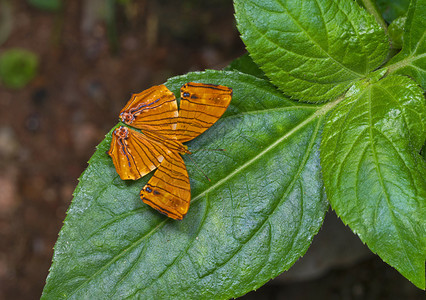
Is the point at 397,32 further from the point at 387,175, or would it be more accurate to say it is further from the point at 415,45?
the point at 387,175

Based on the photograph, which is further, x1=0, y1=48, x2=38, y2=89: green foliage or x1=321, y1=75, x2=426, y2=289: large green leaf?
x1=0, y1=48, x2=38, y2=89: green foliage

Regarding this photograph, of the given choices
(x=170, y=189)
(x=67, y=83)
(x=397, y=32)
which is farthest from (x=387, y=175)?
(x=67, y=83)

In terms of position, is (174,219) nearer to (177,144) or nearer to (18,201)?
(177,144)

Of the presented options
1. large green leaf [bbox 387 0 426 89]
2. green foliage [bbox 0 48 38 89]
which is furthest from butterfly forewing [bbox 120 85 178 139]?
green foliage [bbox 0 48 38 89]

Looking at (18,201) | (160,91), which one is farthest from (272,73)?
(18,201)

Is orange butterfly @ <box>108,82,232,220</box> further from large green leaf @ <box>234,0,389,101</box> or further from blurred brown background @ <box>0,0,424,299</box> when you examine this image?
blurred brown background @ <box>0,0,424,299</box>

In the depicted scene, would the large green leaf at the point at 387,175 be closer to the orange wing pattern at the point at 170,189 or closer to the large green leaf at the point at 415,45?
the large green leaf at the point at 415,45

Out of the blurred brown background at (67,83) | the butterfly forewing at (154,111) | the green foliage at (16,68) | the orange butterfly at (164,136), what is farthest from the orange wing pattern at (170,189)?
the green foliage at (16,68)
